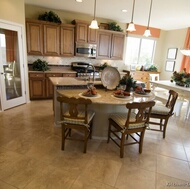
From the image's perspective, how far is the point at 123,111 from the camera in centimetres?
283

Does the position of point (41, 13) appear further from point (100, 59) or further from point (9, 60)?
point (100, 59)

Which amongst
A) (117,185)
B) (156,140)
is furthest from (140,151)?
(117,185)

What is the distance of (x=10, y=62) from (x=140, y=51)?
519 centimetres

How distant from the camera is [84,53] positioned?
5199 mm

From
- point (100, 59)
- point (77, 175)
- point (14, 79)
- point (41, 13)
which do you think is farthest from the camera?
point (100, 59)

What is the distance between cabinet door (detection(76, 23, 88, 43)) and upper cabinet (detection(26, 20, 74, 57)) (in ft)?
0.58

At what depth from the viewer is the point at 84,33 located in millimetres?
5043

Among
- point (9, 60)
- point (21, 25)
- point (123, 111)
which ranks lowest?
point (123, 111)

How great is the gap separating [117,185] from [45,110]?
9.15ft

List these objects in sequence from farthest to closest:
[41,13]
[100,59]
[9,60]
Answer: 1. [100,59]
2. [41,13]
3. [9,60]

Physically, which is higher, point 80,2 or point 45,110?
point 80,2

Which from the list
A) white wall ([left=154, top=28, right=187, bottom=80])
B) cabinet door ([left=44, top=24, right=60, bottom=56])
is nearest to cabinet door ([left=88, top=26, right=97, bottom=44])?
cabinet door ([left=44, top=24, right=60, bottom=56])

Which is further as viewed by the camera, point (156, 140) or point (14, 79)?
point (14, 79)

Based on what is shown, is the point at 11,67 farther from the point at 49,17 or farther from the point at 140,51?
the point at 140,51
